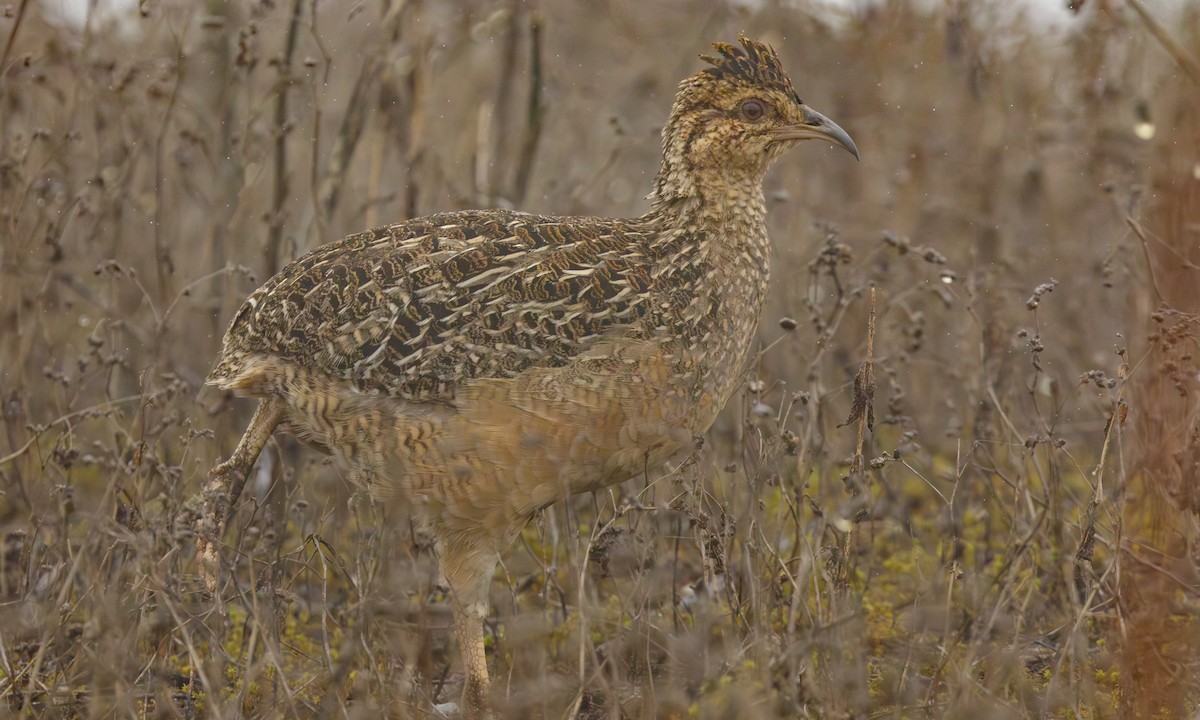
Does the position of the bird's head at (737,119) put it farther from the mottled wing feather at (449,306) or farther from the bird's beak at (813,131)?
the mottled wing feather at (449,306)

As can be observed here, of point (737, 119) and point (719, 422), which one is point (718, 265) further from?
point (719, 422)

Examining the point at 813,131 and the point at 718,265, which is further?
the point at 813,131

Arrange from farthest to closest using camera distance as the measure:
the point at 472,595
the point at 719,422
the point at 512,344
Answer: the point at 719,422 < the point at 472,595 < the point at 512,344

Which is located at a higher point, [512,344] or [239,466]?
[512,344]

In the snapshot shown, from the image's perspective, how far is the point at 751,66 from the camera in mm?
5078

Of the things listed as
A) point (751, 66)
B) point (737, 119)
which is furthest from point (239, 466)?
point (751, 66)

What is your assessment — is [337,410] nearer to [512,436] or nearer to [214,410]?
[512,436]

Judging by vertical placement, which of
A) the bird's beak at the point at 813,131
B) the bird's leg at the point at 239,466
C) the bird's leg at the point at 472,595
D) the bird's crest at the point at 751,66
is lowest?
the bird's leg at the point at 472,595

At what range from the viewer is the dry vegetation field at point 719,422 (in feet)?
13.1

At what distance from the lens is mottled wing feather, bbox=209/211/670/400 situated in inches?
182

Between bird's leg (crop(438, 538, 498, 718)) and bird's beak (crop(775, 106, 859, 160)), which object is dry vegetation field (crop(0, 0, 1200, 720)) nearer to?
bird's leg (crop(438, 538, 498, 718))

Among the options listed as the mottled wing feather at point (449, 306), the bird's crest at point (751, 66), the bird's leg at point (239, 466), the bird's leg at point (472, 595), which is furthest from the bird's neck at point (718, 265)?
the bird's leg at point (239, 466)

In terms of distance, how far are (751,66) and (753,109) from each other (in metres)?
0.17

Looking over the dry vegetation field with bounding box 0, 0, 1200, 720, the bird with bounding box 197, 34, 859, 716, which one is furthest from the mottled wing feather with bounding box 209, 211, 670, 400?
the dry vegetation field with bounding box 0, 0, 1200, 720
